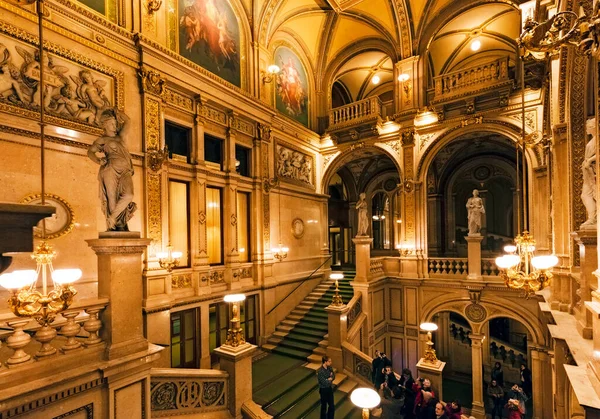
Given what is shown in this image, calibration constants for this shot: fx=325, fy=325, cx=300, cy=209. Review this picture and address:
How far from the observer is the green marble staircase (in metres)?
7.84

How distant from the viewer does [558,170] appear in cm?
677

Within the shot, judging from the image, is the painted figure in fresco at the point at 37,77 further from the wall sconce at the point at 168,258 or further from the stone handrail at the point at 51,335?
the stone handrail at the point at 51,335

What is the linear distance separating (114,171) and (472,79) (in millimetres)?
12623

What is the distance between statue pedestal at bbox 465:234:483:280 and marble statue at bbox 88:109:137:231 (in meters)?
11.3

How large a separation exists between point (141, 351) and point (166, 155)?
5718mm

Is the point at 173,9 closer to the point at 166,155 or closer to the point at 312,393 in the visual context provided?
the point at 166,155

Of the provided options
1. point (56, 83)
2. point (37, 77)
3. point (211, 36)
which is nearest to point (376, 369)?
point (56, 83)

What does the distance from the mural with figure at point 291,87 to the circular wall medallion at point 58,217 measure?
901 cm

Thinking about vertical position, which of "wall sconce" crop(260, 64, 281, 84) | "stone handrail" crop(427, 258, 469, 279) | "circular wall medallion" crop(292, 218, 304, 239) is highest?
"wall sconce" crop(260, 64, 281, 84)

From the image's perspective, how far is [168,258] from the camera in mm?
8477

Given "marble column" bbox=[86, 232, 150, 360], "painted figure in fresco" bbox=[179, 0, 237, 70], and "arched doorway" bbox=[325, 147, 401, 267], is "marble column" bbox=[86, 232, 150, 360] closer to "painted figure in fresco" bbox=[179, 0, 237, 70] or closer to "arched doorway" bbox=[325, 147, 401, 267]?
"painted figure in fresco" bbox=[179, 0, 237, 70]

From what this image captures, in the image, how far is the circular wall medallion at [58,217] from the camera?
6.52 m

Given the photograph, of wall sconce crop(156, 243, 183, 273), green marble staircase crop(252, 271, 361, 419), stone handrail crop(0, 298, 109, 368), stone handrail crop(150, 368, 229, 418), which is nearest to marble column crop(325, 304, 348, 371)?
green marble staircase crop(252, 271, 361, 419)

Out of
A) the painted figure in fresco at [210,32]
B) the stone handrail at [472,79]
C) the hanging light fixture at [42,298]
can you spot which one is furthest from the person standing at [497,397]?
the painted figure in fresco at [210,32]
